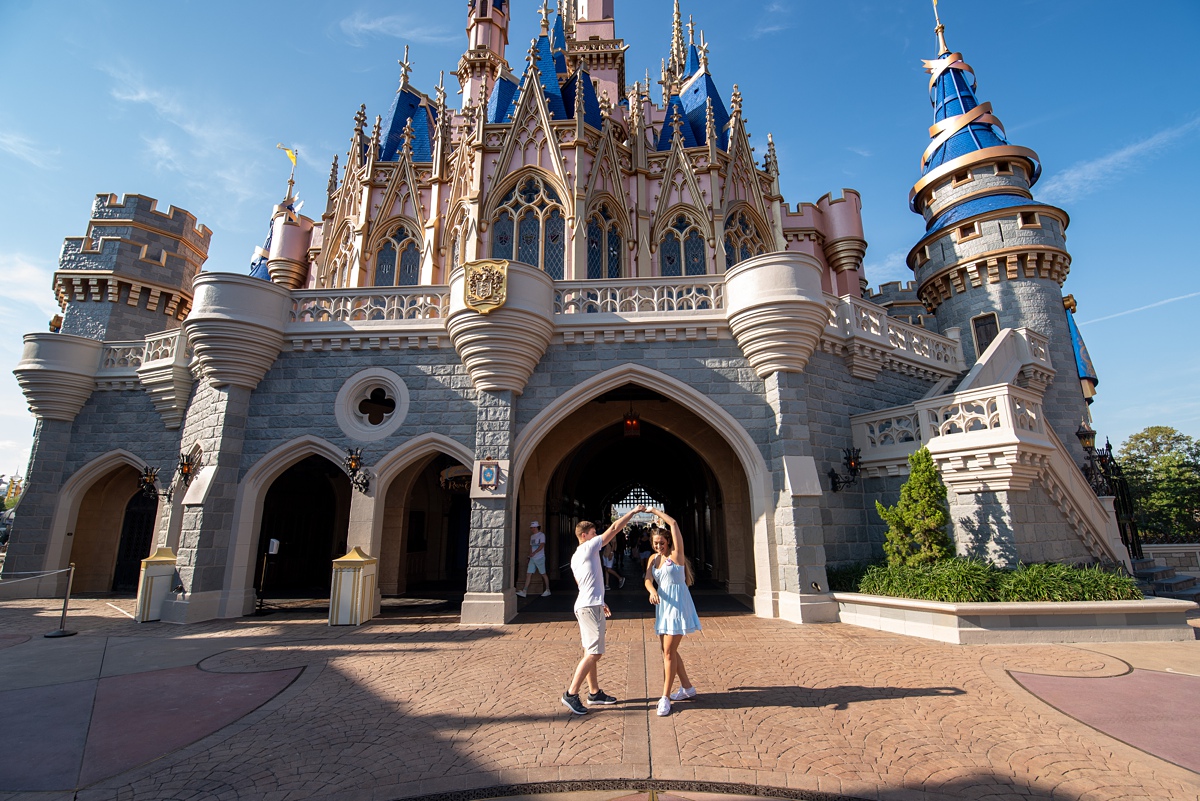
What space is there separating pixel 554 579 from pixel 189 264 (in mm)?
15938

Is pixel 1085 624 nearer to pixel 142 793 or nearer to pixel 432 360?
pixel 142 793

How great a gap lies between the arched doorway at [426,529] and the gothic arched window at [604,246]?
6.57m

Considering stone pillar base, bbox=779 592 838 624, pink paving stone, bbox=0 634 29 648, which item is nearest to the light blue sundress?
stone pillar base, bbox=779 592 838 624

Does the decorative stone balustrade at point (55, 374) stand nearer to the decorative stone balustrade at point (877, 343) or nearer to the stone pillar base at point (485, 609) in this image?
the stone pillar base at point (485, 609)

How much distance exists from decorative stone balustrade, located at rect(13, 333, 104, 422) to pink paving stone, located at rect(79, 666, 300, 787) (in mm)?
11969

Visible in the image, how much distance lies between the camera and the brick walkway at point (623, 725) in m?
3.78

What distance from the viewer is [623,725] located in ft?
15.6

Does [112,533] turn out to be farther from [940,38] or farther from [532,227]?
[940,38]

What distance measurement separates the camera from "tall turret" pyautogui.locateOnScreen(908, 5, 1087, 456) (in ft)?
55.2

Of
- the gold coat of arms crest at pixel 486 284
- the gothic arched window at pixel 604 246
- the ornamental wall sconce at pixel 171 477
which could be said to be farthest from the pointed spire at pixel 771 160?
the ornamental wall sconce at pixel 171 477

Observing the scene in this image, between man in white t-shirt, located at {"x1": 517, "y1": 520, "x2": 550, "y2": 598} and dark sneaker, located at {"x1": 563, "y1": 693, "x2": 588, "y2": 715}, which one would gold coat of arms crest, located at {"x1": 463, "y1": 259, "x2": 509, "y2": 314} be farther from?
dark sneaker, located at {"x1": 563, "y1": 693, "x2": 588, "y2": 715}

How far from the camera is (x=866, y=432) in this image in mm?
11516

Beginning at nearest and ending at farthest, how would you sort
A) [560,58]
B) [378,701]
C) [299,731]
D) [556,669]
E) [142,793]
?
[142,793]
[299,731]
[378,701]
[556,669]
[560,58]

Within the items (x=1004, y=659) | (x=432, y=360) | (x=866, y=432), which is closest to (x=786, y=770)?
(x=1004, y=659)
